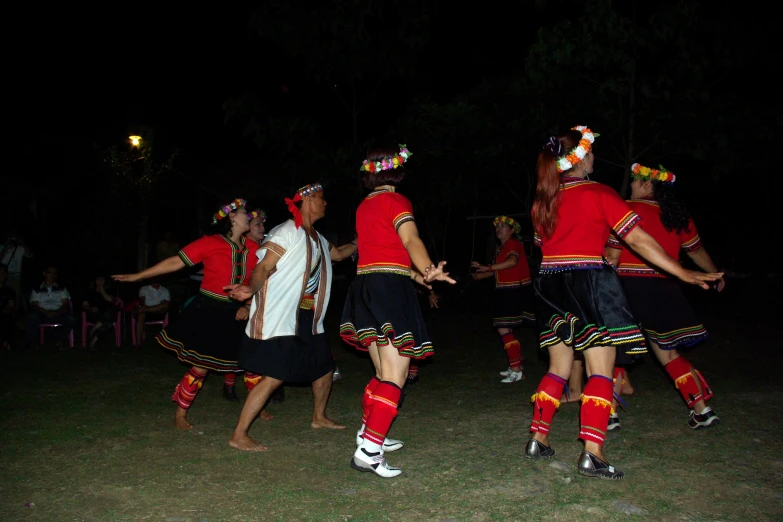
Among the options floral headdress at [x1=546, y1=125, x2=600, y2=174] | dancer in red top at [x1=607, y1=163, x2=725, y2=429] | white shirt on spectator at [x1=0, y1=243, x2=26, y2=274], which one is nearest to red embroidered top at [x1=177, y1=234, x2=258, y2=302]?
floral headdress at [x1=546, y1=125, x2=600, y2=174]

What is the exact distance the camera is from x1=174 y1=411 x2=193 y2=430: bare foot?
561 centimetres

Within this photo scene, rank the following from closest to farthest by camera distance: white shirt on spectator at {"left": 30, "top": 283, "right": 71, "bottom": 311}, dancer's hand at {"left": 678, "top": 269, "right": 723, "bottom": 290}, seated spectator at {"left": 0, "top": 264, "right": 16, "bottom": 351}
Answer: dancer's hand at {"left": 678, "top": 269, "right": 723, "bottom": 290}, seated spectator at {"left": 0, "top": 264, "right": 16, "bottom": 351}, white shirt on spectator at {"left": 30, "top": 283, "right": 71, "bottom": 311}

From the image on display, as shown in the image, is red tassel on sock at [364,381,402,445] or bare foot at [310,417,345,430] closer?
red tassel on sock at [364,381,402,445]

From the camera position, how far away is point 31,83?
16.2m

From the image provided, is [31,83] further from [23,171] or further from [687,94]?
[687,94]

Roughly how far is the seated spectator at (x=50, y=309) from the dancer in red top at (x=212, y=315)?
196 inches

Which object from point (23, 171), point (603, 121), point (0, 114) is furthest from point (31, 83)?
point (603, 121)

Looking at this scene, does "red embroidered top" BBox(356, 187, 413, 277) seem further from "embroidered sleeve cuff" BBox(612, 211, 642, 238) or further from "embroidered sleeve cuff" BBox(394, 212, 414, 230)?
"embroidered sleeve cuff" BBox(612, 211, 642, 238)

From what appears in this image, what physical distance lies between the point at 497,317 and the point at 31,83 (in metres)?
13.7

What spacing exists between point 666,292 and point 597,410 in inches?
62.7

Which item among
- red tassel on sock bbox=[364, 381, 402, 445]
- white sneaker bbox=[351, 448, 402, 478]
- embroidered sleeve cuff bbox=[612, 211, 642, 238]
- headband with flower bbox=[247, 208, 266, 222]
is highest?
headband with flower bbox=[247, 208, 266, 222]

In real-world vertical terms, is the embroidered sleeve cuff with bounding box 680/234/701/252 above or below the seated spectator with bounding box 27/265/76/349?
above

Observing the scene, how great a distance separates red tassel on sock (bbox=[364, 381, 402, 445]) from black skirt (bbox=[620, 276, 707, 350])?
6.83 ft

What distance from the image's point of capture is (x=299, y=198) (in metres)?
5.10
